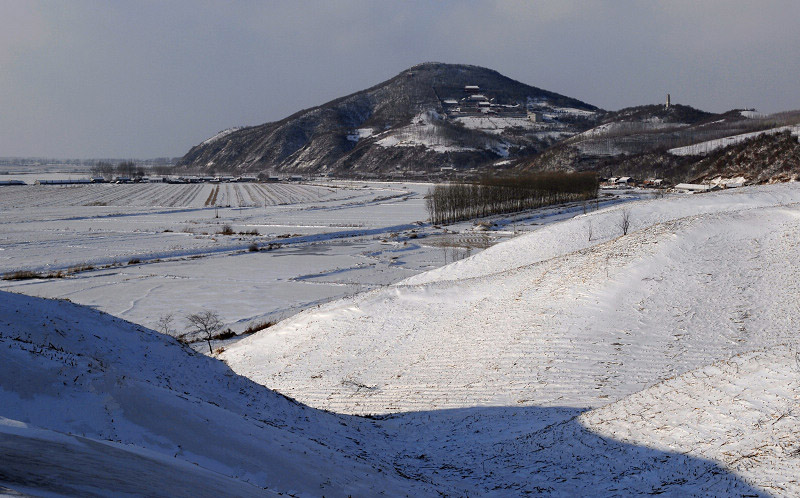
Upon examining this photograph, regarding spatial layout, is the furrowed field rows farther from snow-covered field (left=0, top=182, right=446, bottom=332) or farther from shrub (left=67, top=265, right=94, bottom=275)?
shrub (left=67, top=265, right=94, bottom=275)

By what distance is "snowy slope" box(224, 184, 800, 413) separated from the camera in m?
18.3

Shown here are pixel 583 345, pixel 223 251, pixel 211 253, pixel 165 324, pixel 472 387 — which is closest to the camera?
pixel 472 387

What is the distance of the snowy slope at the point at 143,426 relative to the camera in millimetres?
6215

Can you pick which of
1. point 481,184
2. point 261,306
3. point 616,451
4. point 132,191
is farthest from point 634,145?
point 616,451

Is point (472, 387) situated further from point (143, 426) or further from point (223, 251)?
point (223, 251)

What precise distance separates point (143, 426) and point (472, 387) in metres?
11.4

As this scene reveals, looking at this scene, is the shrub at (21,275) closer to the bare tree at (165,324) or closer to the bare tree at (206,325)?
the bare tree at (165,324)

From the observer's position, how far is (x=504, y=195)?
312ft

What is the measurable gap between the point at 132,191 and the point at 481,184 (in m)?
107

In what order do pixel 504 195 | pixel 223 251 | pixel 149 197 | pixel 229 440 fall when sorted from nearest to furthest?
pixel 229 440 → pixel 223 251 → pixel 504 195 → pixel 149 197

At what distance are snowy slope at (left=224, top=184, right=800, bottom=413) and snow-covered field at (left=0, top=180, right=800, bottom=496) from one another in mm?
102

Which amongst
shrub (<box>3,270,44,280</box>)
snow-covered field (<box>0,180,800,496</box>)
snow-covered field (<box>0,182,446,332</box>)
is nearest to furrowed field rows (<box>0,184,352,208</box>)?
snow-covered field (<box>0,182,446,332</box>)

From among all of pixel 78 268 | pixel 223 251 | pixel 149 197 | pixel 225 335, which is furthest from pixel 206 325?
pixel 149 197

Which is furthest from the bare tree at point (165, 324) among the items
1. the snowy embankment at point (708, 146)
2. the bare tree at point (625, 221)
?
the snowy embankment at point (708, 146)
